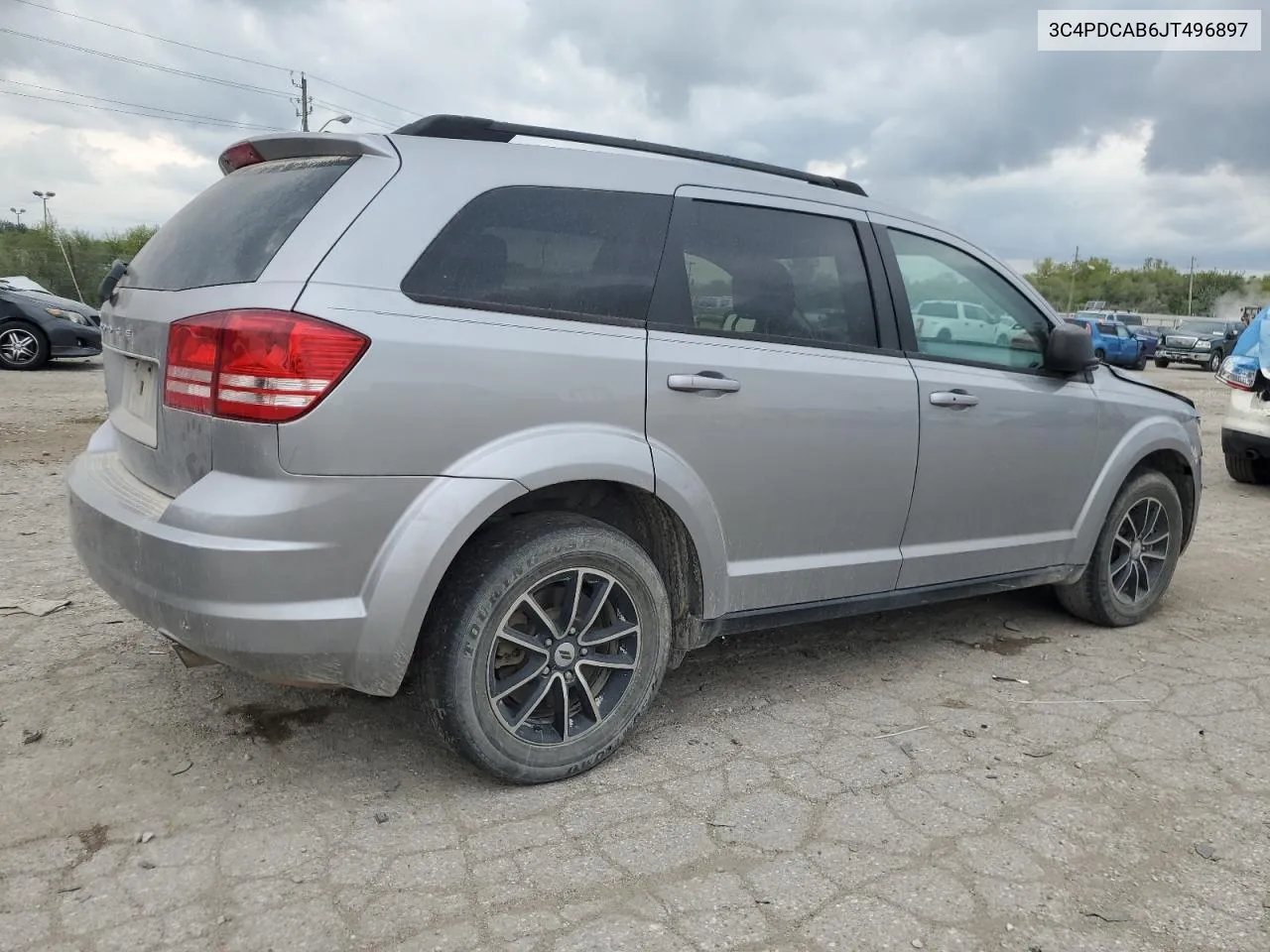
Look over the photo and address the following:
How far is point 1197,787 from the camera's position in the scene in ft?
9.98

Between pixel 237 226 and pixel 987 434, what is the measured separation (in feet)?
8.73

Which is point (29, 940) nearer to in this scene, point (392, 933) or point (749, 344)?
point (392, 933)

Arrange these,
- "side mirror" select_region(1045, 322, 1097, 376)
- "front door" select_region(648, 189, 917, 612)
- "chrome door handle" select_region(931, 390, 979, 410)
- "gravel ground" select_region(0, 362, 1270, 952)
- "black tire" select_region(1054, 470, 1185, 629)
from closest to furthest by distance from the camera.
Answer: "gravel ground" select_region(0, 362, 1270, 952)
"front door" select_region(648, 189, 917, 612)
"chrome door handle" select_region(931, 390, 979, 410)
"side mirror" select_region(1045, 322, 1097, 376)
"black tire" select_region(1054, 470, 1185, 629)

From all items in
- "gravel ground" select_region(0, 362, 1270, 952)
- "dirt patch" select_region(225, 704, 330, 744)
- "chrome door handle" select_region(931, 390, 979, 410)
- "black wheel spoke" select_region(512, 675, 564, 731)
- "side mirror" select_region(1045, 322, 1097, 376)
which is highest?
"side mirror" select_region(1045, 322, 1097, 376)

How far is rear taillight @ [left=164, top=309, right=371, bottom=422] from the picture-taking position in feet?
7.99

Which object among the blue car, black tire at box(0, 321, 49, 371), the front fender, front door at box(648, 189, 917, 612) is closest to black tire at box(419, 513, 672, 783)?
front door at box(648, 189, 917, 612)

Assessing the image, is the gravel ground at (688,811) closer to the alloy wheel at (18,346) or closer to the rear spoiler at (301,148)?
the rear spoiler at (301,148)

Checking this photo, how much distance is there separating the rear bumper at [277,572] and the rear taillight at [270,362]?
0.57ft

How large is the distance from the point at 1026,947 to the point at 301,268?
2.31m

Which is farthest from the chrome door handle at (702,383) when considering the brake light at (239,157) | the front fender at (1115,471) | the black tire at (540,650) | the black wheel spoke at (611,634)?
the front fender at (1115,471)

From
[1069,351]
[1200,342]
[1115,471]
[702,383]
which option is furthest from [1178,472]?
[1200,342]

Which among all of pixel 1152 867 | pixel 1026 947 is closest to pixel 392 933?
pixel 1026 947

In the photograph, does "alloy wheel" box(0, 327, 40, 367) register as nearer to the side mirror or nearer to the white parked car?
the white parked car

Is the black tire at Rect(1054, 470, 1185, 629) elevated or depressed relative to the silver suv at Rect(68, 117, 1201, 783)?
depressed
